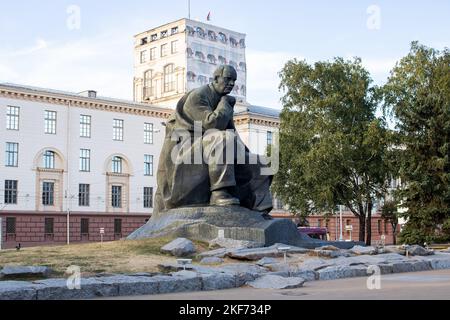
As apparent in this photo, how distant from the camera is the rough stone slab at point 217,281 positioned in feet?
33.0

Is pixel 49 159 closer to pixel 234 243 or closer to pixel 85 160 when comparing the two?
pixel 85 160

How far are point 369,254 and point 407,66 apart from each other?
2723 cm

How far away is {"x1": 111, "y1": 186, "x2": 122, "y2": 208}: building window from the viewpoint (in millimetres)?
61500

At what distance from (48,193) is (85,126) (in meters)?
6.79

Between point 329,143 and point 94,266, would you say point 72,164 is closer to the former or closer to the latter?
point 329,143

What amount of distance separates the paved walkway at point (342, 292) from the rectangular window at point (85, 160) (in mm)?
50288

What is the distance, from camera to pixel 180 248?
532 inches

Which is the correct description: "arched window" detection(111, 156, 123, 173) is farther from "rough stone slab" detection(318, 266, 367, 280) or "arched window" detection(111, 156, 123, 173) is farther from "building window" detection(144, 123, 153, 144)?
"rough stone slab" detection(318, 266, 367, 280)

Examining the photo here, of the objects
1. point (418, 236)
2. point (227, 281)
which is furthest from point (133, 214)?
point (227, 281)

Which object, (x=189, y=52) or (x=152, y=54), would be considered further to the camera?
(x=152, y=54)

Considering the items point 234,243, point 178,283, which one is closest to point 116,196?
point 234,243

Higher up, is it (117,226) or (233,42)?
(233,42)

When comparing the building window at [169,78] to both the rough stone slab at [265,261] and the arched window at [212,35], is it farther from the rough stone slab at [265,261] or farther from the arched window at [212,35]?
the rough stone slab at [265,261]
